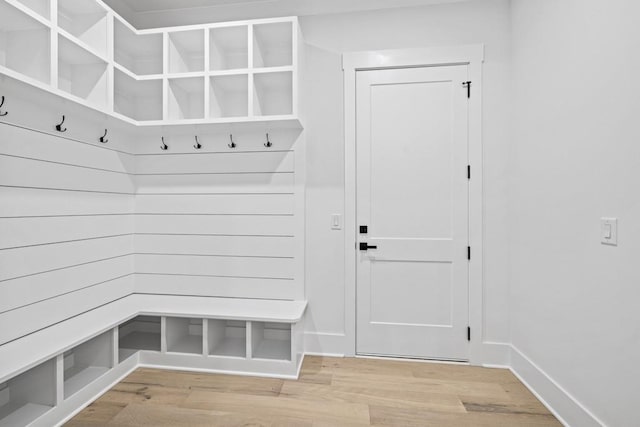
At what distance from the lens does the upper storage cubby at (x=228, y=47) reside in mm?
2211

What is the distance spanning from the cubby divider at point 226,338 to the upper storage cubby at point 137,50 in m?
2.05

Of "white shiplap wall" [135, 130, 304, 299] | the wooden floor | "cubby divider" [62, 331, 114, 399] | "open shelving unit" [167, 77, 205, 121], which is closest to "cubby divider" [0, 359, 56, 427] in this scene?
the wooden floor

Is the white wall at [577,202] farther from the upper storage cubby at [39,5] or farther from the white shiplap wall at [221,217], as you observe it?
the upper storage cubby at [39,5]

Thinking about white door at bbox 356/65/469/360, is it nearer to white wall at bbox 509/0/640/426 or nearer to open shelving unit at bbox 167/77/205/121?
white wall at bbox 509/0/640/426

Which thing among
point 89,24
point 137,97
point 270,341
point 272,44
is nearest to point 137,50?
point 137,97

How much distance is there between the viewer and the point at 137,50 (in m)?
2.46

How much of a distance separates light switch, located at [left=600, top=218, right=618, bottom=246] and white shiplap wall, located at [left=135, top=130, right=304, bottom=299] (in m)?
1.75

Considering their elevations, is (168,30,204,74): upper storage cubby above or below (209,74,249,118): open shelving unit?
above

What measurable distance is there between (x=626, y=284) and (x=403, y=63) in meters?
1.87

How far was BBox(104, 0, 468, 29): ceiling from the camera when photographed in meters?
2.40

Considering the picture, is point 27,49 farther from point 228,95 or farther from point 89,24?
point 228,95

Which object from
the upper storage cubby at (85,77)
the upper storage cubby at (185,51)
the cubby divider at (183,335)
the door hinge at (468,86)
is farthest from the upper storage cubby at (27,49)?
the door hinge at (468,86)

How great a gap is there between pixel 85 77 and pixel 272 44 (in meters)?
1.26

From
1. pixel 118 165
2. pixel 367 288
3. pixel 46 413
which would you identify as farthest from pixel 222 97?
pixel 46 413
